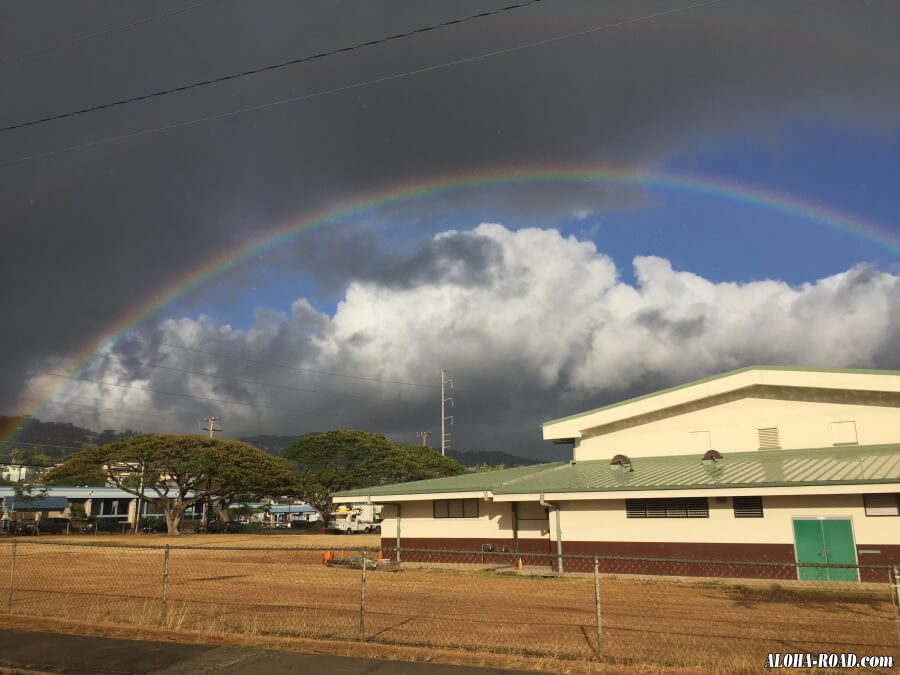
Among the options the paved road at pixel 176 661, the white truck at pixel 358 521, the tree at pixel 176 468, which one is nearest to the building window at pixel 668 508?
the paved road at pixel 176 661

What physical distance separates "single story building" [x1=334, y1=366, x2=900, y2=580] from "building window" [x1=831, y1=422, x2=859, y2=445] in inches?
1.7

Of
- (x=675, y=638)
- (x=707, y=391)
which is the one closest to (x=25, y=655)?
(x=675, y=638)

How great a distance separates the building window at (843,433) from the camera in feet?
89.9

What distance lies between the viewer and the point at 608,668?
9.75 metres

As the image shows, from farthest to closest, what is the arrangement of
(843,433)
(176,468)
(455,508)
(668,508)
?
(176,468), (455,508), (843,433), (668,508)

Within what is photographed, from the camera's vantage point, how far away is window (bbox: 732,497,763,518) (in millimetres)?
24188

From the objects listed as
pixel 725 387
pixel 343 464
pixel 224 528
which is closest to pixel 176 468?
pixel 224 528

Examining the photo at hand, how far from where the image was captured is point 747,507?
24406 mm

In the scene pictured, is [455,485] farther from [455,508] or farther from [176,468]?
[176,468]

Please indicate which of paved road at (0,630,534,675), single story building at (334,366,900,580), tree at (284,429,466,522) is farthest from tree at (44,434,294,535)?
paved road at (0,630,534,675)

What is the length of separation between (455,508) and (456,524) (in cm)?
72

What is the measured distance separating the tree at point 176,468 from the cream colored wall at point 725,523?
50539 millimetres

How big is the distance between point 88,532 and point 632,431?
62.1 metres

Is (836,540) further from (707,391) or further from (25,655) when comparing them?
(25,655)
